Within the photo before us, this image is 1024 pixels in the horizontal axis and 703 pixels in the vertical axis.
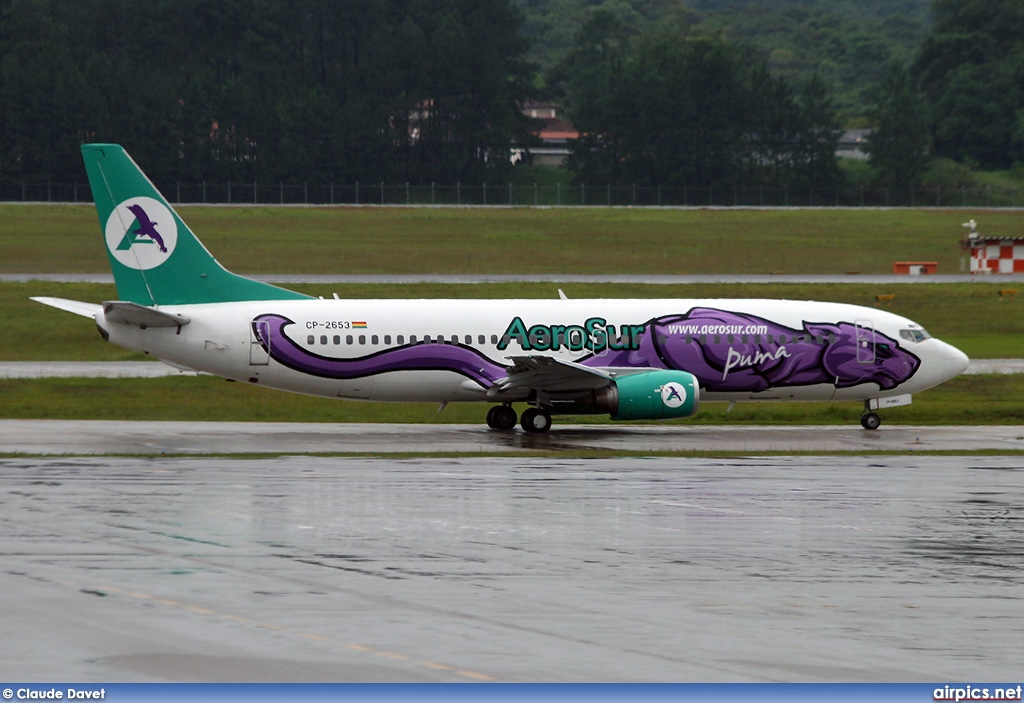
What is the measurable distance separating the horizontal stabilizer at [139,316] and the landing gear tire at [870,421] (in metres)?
18.6

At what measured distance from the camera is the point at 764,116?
144 m

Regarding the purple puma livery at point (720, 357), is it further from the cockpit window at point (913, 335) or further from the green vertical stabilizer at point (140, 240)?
the green vertical stabilizer at point (140, 240)

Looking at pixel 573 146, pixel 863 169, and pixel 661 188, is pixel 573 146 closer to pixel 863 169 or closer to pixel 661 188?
pixel 661 188

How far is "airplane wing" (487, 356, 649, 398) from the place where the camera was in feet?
117

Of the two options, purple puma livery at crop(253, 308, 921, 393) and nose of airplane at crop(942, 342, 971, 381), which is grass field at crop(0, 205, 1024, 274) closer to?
nose of airplane at crop(942, 342, 971, 381)

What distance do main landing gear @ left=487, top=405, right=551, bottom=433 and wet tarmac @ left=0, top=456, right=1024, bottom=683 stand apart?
759 centimetres

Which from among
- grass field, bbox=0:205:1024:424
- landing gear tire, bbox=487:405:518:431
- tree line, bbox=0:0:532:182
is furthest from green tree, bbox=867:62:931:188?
landing gear tire, bbox=487:405:518:431

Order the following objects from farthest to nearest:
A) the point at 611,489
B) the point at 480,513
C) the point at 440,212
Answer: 1. the point at 440,212
2. the point at 611,489
3. the point at 480,513

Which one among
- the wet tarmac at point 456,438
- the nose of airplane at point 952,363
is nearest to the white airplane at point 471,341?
the nose of airplane at point 952,363

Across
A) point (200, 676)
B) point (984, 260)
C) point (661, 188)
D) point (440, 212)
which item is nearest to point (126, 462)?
point (200, 676)

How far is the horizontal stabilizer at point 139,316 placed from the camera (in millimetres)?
34781

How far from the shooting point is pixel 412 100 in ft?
464

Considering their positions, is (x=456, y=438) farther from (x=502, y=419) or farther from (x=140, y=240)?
(x=140, y=240)

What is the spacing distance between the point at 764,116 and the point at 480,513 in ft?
415
